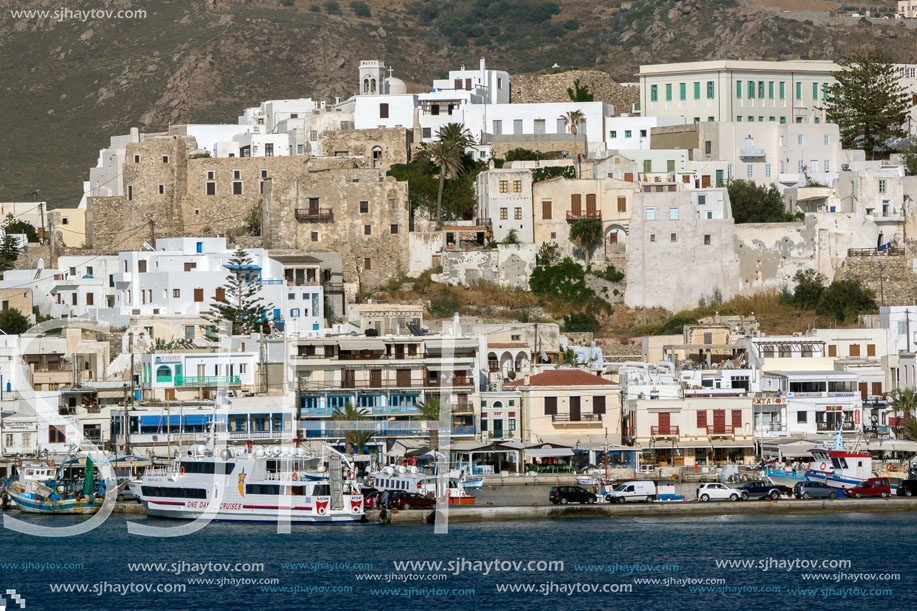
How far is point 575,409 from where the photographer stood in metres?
64.0

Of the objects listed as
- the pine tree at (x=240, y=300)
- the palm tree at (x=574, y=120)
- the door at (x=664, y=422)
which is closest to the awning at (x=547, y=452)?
the door at (x=664, y=422)

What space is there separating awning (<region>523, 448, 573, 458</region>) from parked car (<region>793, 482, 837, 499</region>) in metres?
8.31

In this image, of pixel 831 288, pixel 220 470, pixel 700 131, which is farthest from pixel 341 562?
pixel 700 131

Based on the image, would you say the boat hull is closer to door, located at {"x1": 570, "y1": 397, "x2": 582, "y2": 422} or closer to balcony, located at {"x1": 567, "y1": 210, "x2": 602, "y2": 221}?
door, located at {"x1": 570, "y1": 397, "x2": 582, "y2": 422}

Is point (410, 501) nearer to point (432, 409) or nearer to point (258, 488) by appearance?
point (258, 488)

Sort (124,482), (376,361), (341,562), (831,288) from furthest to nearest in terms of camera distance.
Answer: (831,288) < (376,361) < (124,482) < (341,562)

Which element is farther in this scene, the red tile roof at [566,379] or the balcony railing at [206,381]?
the balcony railing at [206,381]

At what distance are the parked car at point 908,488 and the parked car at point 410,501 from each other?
51.2ft

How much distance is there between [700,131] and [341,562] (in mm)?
39262

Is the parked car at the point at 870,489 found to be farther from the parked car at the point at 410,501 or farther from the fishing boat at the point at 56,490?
the fishing boat at the point at 56,490

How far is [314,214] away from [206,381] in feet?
44.7

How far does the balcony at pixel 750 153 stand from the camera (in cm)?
8067

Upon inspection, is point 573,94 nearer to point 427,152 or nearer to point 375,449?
point 427,152

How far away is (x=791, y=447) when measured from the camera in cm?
6194
